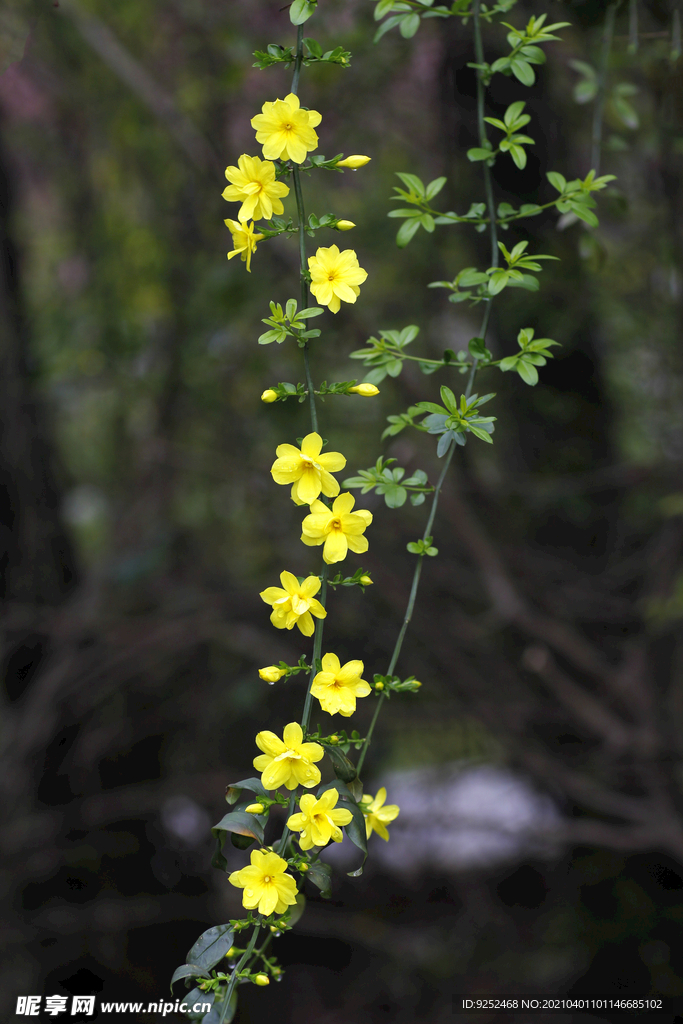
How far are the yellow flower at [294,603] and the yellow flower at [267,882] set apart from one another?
0.20 meters

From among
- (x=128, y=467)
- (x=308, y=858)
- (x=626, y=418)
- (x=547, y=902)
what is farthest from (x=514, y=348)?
(x=547, y=902)

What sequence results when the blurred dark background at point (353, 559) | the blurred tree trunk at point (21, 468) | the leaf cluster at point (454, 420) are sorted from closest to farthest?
the leaf cluster at point (454, 420) → the blurred dark background at point (353, 559) → the blurred tree trunk at point (21, 468)

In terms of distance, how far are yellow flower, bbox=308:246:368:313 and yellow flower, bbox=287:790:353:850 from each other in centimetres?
48

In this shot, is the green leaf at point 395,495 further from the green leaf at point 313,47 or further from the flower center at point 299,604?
the green leaf at point 313,47

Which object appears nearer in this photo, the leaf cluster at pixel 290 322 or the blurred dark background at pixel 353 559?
the leaf cluster at pixel 290 322

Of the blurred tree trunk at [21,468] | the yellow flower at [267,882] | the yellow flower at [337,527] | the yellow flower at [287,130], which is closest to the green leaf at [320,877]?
Result: the yellow flower at [267,882]

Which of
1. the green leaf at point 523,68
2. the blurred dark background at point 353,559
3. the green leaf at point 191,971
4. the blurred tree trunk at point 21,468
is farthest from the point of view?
the blurred tree trunk at point 21,468

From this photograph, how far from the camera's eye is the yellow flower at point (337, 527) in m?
0.67

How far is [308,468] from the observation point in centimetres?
70

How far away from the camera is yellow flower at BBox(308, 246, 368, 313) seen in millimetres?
713

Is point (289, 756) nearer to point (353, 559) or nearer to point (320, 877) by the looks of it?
point (320, 877)

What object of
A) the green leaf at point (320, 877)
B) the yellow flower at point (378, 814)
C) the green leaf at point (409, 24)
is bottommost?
the green leaf at point (320, 877)

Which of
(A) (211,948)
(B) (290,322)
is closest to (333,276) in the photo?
(B) (290,322)

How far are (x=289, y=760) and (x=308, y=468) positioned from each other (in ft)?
0.92
